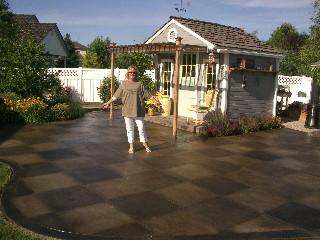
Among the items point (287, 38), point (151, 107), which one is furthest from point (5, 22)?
point (287, 38)

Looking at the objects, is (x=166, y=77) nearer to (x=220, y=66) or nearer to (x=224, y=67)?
(x=220, y=66)

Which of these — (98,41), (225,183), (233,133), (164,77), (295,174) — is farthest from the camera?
(98,41)

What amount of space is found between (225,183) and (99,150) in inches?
132

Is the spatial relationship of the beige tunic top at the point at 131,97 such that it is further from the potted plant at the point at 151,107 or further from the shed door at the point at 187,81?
the potted plant at the point at 151,107

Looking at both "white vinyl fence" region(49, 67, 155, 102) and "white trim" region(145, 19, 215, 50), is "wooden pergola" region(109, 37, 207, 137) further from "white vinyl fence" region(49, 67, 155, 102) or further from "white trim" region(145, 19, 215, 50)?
"white vinyl fence" region(49, 67, 155, 102)

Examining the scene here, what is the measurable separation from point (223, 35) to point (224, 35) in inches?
3.2

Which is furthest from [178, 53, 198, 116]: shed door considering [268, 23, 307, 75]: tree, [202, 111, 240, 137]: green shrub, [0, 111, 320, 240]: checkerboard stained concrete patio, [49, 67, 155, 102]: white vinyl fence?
[268, 23, 307, 75]: tree

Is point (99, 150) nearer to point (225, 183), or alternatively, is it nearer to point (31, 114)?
point (225, 183)

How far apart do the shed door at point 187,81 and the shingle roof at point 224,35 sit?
1.02 m

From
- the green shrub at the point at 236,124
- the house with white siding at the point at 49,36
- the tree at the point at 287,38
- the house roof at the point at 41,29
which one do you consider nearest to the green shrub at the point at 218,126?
the green shrub at the point at 236,124

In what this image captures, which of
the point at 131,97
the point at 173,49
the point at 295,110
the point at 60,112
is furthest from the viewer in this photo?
the point at 295,110

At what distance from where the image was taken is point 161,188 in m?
5.46

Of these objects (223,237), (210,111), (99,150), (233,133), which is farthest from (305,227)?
(210,111)

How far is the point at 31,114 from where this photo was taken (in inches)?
435
